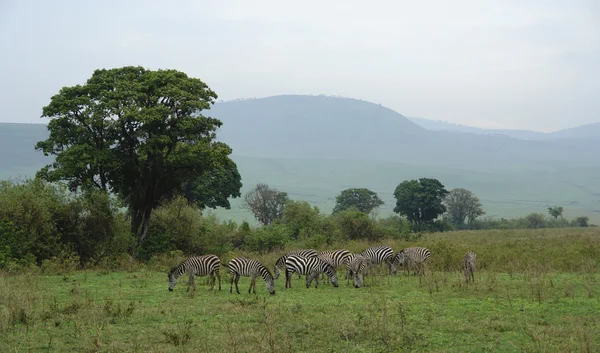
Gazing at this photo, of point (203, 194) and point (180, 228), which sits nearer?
point (180, 228)

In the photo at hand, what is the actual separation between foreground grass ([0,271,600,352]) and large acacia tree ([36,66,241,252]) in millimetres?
11193

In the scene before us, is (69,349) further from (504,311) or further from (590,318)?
(590,318)

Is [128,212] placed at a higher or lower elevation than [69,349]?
higher

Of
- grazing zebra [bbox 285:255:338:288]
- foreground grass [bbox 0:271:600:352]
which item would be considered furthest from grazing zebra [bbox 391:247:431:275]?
grazing zebra [bbox 285:255:338:288]

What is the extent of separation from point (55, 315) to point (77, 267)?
14.6 meters

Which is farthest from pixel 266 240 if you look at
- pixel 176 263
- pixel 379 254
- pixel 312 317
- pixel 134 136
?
pixel 312 317

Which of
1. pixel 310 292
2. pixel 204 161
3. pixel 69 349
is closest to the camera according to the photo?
pixel 69 349

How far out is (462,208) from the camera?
9862 cm

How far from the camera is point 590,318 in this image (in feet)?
43.8

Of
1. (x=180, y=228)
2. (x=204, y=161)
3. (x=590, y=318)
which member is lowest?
(x=590, y=318)

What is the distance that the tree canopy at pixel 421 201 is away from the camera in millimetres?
73062

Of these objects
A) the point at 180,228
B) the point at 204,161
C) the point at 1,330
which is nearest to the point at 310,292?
the point at 1,330

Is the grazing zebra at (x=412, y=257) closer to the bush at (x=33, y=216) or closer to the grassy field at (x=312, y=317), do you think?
the grassy field at (x=312, y=317)

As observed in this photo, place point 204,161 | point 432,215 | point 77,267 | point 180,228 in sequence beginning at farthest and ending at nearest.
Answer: point 432,215
point 180,228
point 204,161
point 77,267
